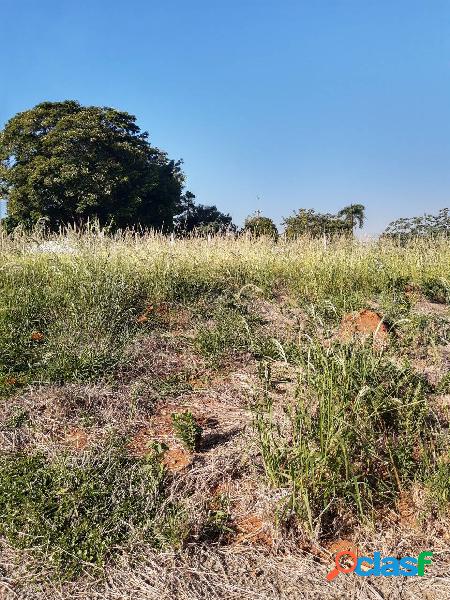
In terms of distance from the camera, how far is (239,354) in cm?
414

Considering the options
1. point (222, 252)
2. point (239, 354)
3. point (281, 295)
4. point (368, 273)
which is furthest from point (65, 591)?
point (222, 252)

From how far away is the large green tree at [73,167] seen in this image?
23.9 m

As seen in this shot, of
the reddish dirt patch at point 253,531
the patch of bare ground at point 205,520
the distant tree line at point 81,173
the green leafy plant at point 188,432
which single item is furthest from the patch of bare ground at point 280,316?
the distant tree line at point 81,173

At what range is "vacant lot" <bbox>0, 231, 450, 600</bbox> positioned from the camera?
216 cm

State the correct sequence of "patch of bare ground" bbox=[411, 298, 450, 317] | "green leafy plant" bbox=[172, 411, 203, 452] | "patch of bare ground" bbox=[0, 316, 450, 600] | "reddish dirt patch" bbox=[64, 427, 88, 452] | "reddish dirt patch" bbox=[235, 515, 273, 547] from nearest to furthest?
1. "patch of bare ground" bbox=[0, 316, 450, 600]
2. "reddish dirt patch" bbox=[235, 515, 273, 547]
3. "green leafy plant" bbox=[172, 411, 203, 452]
4. "reddish dirt patch" bbox=[64, 427, 88, 452]
5. "patch of bare ground" bbox=[411, 298, 450, 317]

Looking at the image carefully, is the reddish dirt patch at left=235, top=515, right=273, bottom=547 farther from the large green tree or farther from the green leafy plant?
the large green tree

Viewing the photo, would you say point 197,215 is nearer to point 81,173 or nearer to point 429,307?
point 81,173

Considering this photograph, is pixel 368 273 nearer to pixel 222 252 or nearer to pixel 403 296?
pixel 403 296

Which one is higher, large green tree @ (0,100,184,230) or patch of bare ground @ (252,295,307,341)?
large green tree @ (0,100,184,230)

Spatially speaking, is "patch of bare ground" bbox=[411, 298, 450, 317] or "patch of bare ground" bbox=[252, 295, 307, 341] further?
"patch of bare ground" bbox=[411, 298, 450, 317]

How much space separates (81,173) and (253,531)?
77.3 feet

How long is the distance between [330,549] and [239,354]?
200 centimetres

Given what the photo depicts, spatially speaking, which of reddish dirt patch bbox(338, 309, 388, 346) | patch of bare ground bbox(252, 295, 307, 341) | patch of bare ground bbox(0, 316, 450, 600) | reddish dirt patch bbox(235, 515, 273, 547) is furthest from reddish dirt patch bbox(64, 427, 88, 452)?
reddish dirt patch bbox(338, 309, 388, 346)

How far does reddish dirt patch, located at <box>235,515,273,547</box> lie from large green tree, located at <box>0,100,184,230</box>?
73.5ft
